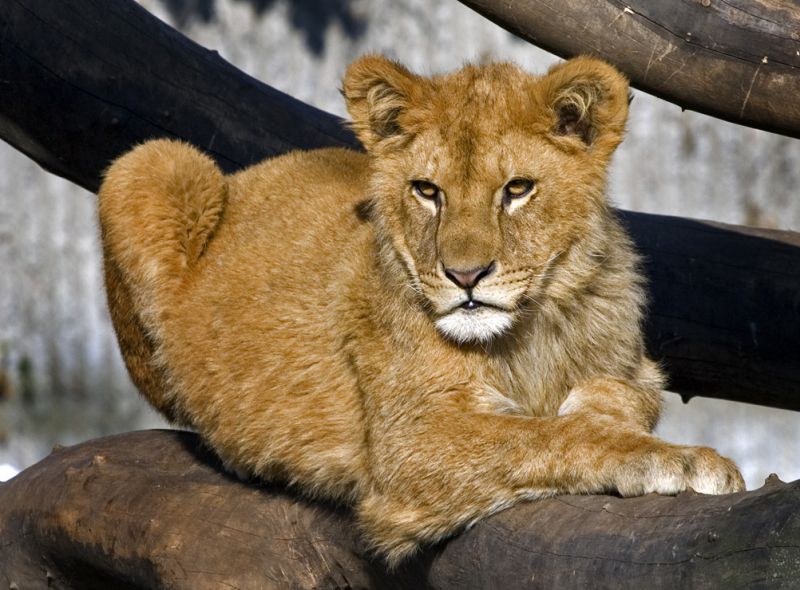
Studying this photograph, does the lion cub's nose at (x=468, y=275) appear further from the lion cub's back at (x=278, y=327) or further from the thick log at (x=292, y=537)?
the lion cub's back at (x=278, y=327)

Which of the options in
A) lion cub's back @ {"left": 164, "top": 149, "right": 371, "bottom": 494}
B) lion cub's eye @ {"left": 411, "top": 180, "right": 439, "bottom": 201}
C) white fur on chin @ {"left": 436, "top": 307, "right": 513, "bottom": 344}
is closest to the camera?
white fur on chin @ {"left": 436, "top": 307, "right": 513, "bottom": 344}

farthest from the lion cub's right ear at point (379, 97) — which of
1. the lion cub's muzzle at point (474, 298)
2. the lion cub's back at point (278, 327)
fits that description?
the lion cub's muzzle at point (474, 298)

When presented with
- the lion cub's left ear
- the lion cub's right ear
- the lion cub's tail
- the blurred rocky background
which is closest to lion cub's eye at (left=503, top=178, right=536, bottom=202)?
the lion cub's left ear

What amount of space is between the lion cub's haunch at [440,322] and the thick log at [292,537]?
0.47 feet

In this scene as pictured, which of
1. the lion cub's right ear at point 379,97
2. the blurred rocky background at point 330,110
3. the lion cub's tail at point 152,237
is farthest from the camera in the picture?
the blurred rocky background at point 330,110

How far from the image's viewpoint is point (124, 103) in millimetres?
6344

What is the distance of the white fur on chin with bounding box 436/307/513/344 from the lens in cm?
413

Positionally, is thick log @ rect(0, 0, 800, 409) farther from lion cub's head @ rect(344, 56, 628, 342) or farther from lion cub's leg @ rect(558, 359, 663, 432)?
lion cub's head @ rect(344, 56, 628, 342)

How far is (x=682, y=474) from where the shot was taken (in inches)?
141

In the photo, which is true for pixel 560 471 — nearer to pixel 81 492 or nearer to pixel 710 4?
pixel 710 4

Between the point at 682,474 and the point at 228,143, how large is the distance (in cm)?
372

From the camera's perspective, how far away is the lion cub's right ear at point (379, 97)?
4.47 metres

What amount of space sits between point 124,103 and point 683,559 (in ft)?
13.7

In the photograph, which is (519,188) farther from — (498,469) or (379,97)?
(498,469)
